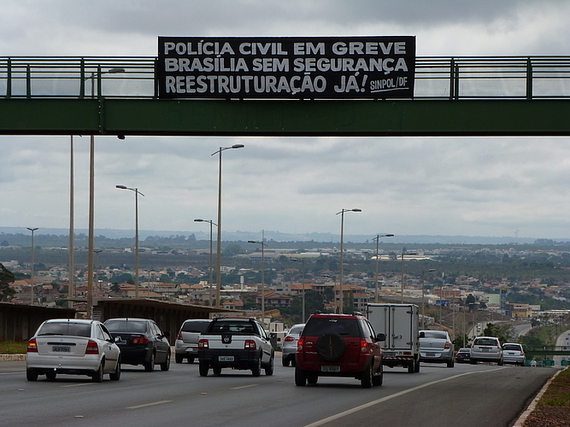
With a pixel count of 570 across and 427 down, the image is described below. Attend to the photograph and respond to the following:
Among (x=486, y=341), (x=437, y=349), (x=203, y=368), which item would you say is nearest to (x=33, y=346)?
(x=203, y=368)

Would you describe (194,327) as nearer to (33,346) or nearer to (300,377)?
(300,377)

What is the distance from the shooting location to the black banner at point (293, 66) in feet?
93.1

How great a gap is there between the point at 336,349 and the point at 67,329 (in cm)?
633

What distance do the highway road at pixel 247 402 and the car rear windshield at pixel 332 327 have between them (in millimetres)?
1329

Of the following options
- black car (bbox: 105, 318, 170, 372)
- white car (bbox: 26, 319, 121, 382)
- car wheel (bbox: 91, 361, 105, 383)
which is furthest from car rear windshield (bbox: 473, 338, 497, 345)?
white car (bbox: 26, 319, 121, 382)

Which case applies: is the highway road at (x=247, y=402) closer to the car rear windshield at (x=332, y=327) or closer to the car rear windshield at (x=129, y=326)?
the car rear windshield at (x=332, y=327)

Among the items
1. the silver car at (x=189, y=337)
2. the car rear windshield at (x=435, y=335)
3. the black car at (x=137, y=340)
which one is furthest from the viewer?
the car rear windshield at (x=435, y=335)

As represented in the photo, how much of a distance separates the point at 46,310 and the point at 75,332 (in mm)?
29038

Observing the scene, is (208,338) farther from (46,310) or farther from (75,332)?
(46,310)

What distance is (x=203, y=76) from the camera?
28703 mm

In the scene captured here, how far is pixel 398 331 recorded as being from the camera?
121 feet

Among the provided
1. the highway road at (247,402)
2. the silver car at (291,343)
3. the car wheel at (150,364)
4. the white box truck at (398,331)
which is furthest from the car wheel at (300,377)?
the silver car at (291,343)

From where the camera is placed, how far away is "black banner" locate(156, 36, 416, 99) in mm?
28375

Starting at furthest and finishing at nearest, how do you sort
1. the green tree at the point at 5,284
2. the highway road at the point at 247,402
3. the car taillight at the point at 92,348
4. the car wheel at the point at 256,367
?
the green tree at the point at 5,284 < the car wheel at the point at 256,367 < the car taillight at the point at 92,348 < the highway road at the point at 247,402
